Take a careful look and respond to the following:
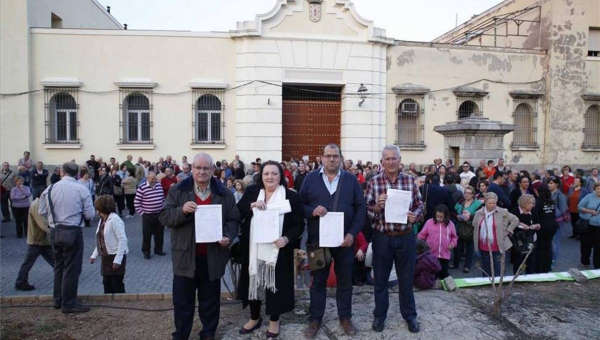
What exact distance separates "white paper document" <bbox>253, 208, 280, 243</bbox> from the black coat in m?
0.15

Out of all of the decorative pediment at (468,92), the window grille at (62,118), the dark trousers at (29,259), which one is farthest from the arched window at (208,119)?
the dark trousers at (29,259)

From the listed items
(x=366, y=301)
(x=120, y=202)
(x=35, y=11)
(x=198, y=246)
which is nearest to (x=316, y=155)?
(x=120, y=202)

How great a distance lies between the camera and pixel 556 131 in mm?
22125

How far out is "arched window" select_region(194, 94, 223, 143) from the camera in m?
19.5

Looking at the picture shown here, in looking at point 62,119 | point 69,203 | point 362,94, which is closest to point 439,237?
point 69,203

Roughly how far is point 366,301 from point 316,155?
47.9 feet

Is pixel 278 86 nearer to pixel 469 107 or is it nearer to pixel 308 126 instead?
pixel 308 126

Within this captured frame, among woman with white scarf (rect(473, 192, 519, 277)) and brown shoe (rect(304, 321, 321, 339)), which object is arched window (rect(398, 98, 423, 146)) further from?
brown shoe (rect(304, 321, 321, 339))

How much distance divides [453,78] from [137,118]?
14055 mm

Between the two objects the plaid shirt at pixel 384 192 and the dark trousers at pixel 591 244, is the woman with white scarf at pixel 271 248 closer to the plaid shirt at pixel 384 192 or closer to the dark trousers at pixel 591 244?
the plaid shirt at pixel 384 192

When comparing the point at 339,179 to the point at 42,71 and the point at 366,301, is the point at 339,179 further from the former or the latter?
the point at 42,71

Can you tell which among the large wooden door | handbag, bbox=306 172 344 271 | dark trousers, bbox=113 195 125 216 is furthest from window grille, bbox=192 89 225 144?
handbag, bbox=306 172 344 271

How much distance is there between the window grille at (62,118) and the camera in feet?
61.1

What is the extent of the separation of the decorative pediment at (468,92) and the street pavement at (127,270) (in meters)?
10.8
